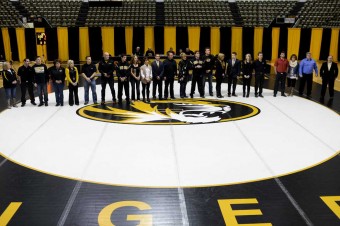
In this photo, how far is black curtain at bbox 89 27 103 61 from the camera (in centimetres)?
2325

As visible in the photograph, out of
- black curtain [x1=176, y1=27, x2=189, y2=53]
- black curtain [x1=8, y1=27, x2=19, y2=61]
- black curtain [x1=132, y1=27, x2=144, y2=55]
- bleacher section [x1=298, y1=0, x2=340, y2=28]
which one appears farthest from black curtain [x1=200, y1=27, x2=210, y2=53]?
black curtain [x1=8, y1=27, x2=19, y2=61]

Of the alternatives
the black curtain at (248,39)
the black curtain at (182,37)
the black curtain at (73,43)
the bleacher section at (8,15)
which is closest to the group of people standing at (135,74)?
the black curtain at (248,39)

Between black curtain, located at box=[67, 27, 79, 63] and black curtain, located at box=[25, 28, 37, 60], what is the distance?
7.75 feet

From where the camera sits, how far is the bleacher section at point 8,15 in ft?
81.4

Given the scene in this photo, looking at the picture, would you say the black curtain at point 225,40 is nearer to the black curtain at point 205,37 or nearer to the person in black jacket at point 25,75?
the black curtain at point 205,37

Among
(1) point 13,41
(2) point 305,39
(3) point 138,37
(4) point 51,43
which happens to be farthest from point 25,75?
(2) point 305,39

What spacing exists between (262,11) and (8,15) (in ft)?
59.9

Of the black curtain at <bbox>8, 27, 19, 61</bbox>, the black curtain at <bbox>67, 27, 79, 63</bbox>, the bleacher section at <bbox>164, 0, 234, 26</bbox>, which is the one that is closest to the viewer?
the black curtain at <bbox>67, 27, 79, 63</bbox>

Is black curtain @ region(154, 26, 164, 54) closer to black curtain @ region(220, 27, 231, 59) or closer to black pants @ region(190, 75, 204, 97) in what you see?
black curtain @ region(220, 27, 231, 59)

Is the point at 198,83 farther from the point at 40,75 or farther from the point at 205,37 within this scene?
Result: the point at 205,37

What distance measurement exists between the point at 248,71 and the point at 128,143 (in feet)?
20.4

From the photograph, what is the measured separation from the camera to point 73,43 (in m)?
23.2

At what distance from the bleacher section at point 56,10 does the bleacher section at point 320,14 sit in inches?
636

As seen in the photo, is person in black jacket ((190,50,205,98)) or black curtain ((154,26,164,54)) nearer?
person in black jacket ((190,50,205,98))
